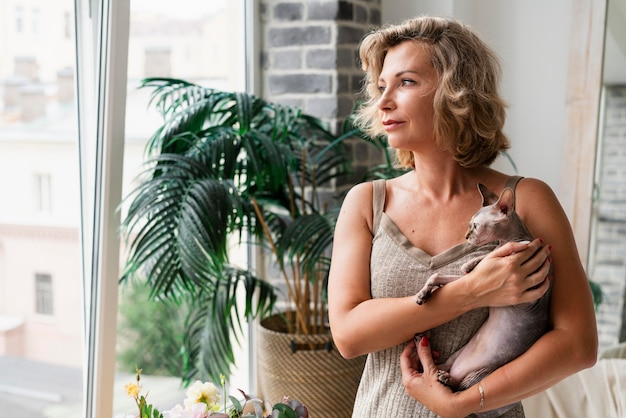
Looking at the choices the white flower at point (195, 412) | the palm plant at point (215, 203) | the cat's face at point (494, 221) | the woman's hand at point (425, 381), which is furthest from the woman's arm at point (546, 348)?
the palm plant at point (215, 203)

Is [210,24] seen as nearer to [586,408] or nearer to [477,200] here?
[477,200]

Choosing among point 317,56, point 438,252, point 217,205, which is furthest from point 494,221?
point 317,56

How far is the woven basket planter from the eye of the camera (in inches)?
104

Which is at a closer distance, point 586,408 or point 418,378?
point 418,378

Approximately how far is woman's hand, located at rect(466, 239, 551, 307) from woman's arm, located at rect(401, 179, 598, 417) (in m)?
0.08

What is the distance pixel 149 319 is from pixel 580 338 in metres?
1.71

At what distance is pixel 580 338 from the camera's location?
1.42m

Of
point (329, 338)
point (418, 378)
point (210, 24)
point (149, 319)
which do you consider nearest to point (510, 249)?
point (418, 378)

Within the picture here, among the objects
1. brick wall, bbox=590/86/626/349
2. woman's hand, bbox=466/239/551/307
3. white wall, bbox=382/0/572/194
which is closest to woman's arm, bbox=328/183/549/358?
woman's hand, bbox=466/239/551/307

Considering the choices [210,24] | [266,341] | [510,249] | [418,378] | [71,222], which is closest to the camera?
[510,249]

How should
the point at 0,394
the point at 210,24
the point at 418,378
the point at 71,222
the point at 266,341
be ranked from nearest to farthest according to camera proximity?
the point at 418,378, the point at 0,394, the point at 71,222, the point at 266,341, the point at 210,24

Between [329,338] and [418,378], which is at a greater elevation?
[418,378]

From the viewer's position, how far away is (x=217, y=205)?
227 centimetres

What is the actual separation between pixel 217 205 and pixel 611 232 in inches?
71.6
